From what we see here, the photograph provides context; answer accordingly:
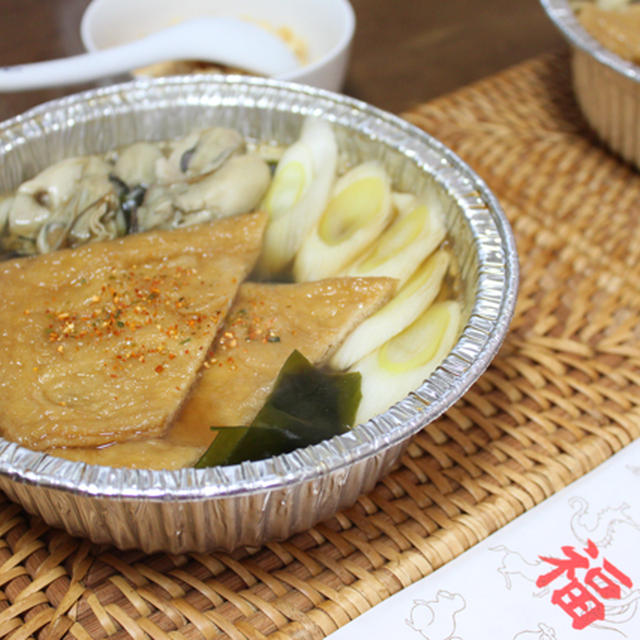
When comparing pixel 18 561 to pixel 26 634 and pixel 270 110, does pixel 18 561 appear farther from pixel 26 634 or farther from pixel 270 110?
pixel 270 110

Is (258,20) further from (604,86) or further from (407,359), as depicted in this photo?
(407,359)

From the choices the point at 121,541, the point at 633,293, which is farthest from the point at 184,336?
the point at 633,293

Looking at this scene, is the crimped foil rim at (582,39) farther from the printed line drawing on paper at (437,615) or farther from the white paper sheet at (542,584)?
the printed line drawing on paper at (437,615)

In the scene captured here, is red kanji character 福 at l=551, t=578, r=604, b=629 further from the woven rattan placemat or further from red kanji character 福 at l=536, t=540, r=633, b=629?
the woven rattan placemat

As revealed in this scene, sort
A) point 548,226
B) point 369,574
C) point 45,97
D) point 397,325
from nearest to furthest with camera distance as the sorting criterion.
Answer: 1. point 369,574
2. point 397,325
3. point 548,226
4. point 45,97

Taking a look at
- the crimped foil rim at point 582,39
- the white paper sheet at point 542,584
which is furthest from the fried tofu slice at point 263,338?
the crimped foil rim at point 582,39

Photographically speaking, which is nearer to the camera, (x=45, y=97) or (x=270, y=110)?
(x=270, y=110)
